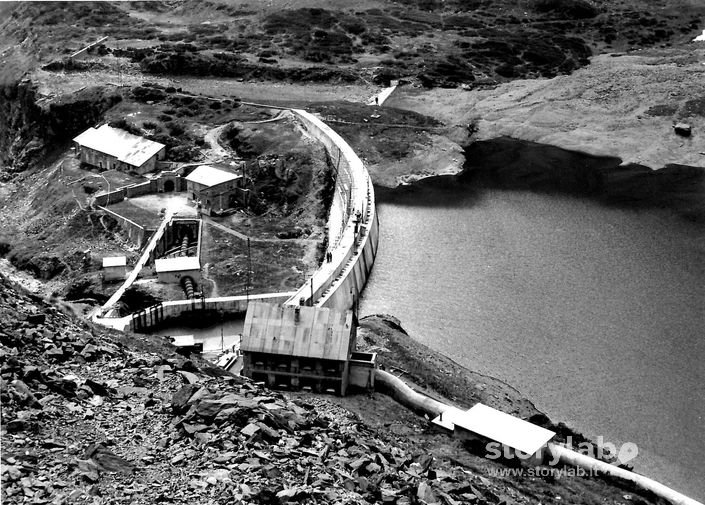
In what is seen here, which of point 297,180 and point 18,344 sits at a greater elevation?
point 18,344

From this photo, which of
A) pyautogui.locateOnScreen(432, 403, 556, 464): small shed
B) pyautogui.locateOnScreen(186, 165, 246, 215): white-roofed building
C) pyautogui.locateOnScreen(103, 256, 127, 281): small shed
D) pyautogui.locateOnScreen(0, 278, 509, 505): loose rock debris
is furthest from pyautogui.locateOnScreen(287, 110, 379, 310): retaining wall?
pyautogui.locateOnScreen(0, 278, 509, 505): loose rock debris

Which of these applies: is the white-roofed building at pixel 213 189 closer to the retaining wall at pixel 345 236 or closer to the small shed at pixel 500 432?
the retaining wall at pixel 345 236

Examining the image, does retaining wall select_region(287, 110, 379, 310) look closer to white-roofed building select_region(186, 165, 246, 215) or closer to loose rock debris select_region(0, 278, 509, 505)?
white-roofed building select_region(186, 165, 246, 215)

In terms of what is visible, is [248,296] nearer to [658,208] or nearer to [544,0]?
[658,208]

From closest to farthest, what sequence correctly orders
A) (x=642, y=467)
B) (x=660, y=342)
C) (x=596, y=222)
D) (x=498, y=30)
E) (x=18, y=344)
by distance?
(x=18, y=344) < (x=642, y=467) < (x=660, y=342) < (x=596, y=222) < (x=498, y=30)

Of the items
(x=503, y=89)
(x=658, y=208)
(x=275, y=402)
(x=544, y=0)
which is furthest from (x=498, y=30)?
(x=275, y=402)

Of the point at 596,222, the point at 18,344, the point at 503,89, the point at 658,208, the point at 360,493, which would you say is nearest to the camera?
the point at 360,493
